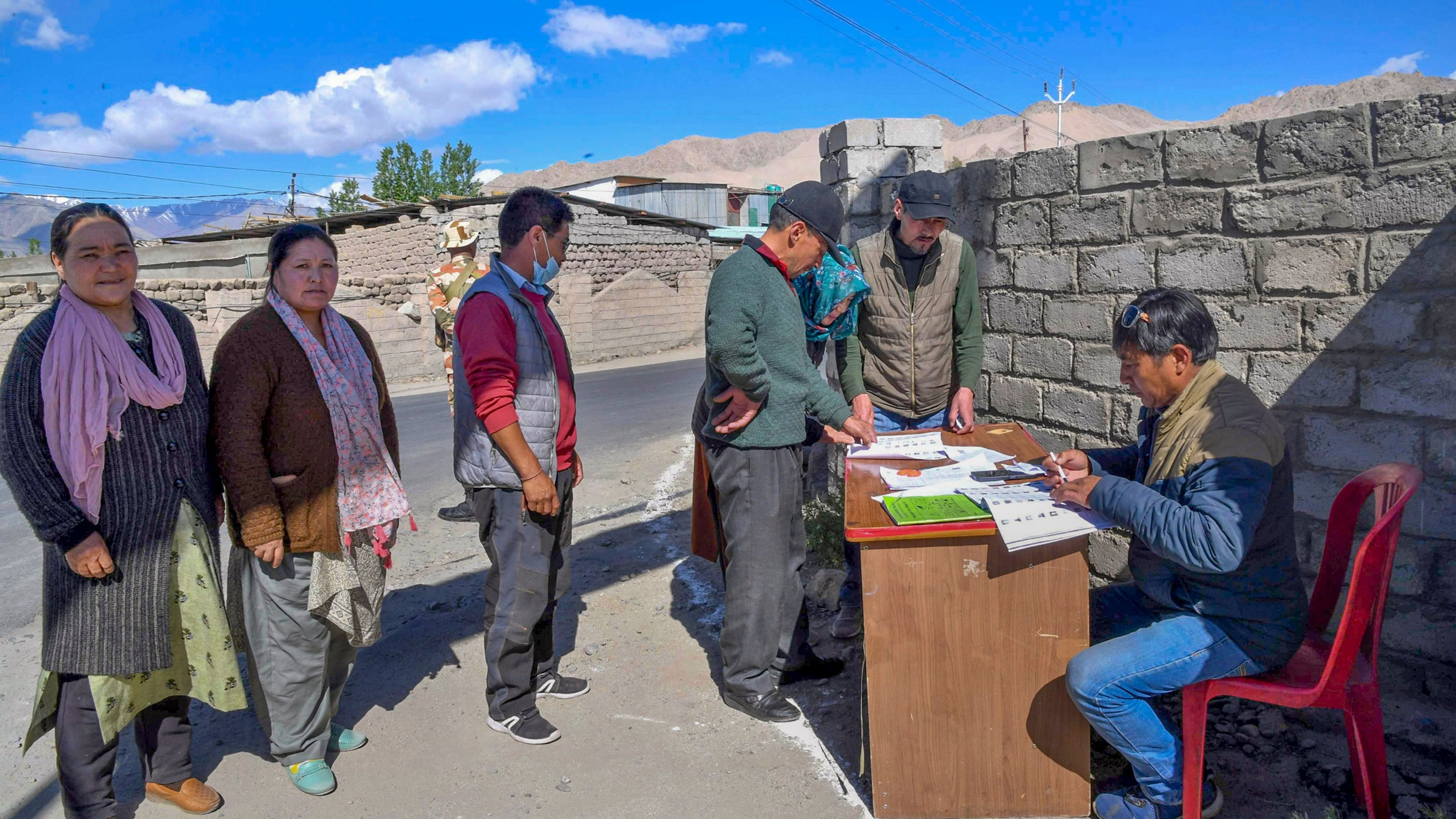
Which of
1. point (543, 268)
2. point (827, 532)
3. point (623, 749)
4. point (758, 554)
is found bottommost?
point (623, 749)

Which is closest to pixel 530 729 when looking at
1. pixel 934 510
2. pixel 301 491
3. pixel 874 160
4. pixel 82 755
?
pixel 301 491

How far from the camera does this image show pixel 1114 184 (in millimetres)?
3754

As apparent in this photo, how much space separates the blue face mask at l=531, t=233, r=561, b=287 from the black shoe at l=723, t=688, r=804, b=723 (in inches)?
68.4

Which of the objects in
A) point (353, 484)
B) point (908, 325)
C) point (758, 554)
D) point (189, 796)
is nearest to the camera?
point (189, 796)

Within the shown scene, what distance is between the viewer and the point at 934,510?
7.75 ft

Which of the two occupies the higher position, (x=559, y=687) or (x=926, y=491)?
(x=926, y=491)

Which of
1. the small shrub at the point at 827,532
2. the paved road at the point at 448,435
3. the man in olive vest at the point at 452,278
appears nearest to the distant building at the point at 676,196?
the paved road at the point at 448,435

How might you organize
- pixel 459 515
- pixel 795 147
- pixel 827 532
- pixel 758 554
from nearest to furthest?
pixel 758 554, pixel 827 532, pixel 459 515, pixel 795 147

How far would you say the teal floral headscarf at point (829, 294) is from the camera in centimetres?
347

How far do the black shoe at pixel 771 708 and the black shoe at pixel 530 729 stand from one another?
0.71 meters

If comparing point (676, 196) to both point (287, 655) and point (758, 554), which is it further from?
point (287, 655)

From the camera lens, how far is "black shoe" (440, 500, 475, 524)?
5.88 meters

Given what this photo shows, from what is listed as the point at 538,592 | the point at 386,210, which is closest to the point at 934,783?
the point at 538,592

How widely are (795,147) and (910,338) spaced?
11212cm
